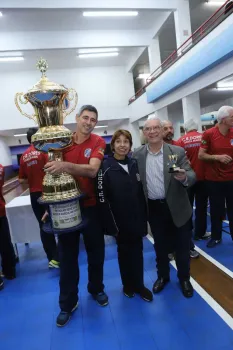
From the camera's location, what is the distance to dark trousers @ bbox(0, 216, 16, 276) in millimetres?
2631

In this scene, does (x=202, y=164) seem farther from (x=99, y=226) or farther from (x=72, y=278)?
(x=72, y=278)

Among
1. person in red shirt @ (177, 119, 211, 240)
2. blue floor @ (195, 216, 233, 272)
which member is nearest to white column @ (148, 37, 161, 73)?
person in red shirt @ (177, 119, 211, 240)

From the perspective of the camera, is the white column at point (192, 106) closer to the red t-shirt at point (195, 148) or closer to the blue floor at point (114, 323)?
the red t-shirt at point (195, 148)

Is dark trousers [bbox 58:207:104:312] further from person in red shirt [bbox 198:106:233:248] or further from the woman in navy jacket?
person in red shirt [bbox 198:106:233:248]

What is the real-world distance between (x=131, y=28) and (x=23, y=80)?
20.5ft

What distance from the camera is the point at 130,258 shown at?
2.06m

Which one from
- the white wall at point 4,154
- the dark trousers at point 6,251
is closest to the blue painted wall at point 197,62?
the dark trousers at point 6,251

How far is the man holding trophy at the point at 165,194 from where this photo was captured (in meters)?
1.91

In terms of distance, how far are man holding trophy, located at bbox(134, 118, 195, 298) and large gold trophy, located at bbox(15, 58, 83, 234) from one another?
2.11 ft

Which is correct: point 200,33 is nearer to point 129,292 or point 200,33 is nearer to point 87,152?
point 87,152

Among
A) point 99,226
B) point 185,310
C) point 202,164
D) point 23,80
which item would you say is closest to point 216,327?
point 185,310

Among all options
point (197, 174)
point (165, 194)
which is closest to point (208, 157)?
point (197, 174)

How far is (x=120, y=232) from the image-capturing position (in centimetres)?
198

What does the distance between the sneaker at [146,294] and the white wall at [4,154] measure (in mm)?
14002
